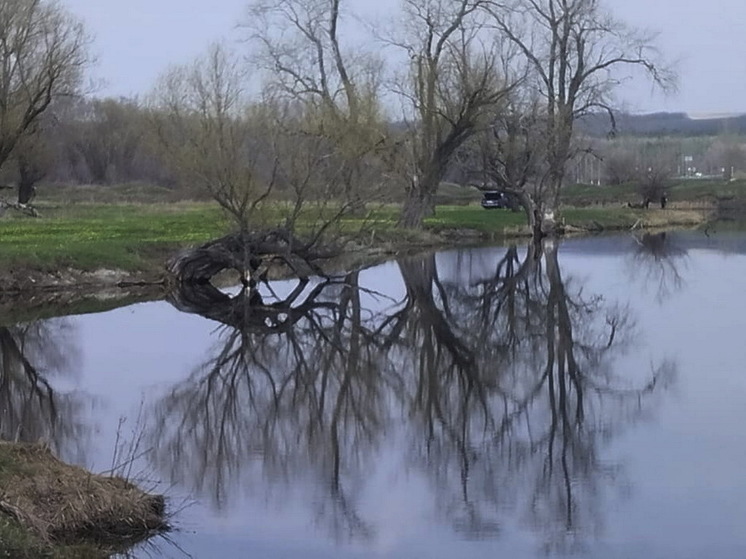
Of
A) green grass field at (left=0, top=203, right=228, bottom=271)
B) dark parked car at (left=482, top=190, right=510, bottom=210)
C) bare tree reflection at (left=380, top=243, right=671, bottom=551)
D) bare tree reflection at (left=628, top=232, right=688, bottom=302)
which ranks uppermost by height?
green grass field at (left=0, top=203, right=228, bottom=271)

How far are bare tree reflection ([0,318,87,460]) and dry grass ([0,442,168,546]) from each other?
193 cm

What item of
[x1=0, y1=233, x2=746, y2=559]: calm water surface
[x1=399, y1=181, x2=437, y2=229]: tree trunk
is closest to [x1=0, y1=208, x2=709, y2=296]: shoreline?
[x1=399, y1=181, x2=437, y2=229]: tree trunk

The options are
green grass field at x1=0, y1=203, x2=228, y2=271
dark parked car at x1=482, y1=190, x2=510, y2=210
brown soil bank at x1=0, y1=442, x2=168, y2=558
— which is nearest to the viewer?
brown soil bank at x1=0, y1=442, x2=168, y2=558

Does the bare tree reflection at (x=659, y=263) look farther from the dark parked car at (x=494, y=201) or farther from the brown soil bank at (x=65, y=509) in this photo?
the brown soil bank at (x=65, y=509)

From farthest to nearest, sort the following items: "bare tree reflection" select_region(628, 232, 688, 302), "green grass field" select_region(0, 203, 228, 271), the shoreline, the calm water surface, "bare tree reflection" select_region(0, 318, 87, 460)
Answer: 1. "bare tree reflection" select_region(628, 232, 688, 302)
2. "green grass field" select_region(0, 203, 228, 271)
3. the shoreline
4. "bare tree reflection" select_region(0, 318, 87, 460)
5. the calm water surface

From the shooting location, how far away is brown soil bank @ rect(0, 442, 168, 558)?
788 cm

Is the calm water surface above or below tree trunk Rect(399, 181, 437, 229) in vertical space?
below

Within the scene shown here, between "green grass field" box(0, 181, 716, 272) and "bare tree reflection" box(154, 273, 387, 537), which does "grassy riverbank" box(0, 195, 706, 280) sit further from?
"bare tree reflection" box(154, 273, 387, 537)

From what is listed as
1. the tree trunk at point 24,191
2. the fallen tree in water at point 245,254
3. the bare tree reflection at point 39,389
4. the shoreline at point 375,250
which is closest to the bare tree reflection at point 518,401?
the fallen tree in water at point 245,254

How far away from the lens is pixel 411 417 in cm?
1323

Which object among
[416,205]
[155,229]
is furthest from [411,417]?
[416,205]

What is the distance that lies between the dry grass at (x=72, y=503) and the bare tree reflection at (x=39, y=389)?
1931 millimetres

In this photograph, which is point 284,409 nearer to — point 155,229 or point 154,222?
point 155,229

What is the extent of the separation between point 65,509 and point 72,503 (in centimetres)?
8
